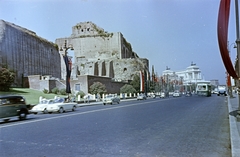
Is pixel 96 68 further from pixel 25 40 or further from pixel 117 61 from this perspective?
pixel 25 40

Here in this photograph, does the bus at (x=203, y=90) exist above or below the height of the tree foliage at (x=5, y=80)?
below

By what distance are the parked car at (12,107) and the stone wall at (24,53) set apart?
20922 millimetres

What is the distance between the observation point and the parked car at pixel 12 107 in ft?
41.6

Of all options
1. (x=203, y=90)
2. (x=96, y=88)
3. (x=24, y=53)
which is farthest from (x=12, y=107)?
(x=203, y=90)

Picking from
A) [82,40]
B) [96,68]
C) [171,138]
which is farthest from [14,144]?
[96,68]

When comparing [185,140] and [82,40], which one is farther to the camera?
[82,40]

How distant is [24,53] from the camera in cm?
4106

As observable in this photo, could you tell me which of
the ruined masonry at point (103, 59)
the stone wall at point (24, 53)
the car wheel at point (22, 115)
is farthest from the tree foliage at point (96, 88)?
the car wheel at point (22, 115)

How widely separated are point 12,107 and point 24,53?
98.4 feet

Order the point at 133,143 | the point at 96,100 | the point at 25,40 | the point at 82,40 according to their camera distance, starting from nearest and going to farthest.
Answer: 1. the point at 133,143
2. the point at 96,100
3. the point at 25,40
4. the point at 82,40

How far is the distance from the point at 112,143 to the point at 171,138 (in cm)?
173

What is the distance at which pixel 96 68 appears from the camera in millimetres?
68250

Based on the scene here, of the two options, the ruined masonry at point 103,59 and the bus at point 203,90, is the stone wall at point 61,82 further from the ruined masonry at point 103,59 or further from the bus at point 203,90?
the bus at point 203,90

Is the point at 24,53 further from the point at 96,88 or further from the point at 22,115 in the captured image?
the point at 22,115
